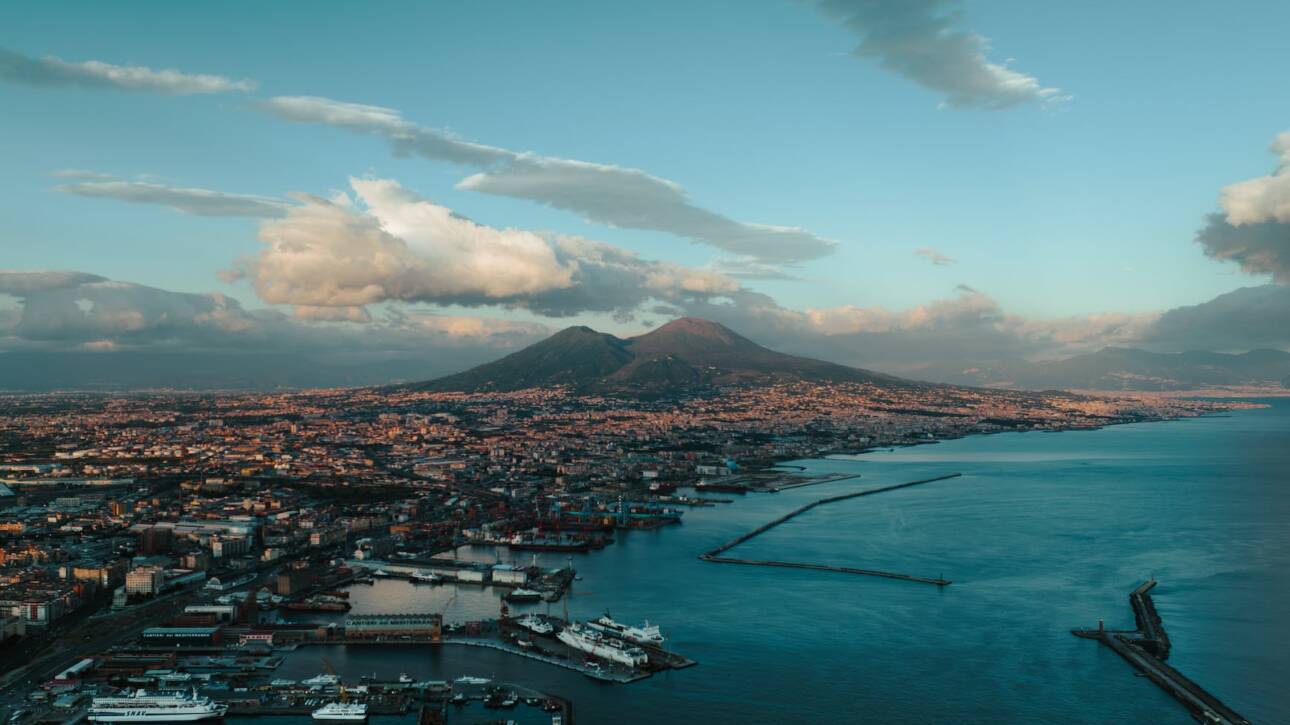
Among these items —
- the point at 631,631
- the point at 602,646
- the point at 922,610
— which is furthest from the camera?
the point at 922,610

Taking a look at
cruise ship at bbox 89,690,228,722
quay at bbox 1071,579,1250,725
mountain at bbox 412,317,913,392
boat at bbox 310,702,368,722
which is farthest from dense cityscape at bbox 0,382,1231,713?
mountain at bbox 412,317,913,392

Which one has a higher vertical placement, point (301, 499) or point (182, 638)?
point (301, 499)

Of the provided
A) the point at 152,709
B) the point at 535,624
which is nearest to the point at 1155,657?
the point at 535,624

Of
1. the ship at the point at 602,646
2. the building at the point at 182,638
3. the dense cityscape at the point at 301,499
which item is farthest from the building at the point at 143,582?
the ship at the point at 602,646

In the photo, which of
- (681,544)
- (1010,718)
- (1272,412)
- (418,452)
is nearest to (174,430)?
(418,452)

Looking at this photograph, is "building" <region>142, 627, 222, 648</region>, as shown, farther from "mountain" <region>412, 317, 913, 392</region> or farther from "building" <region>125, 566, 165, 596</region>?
"mountain" <region>412, 317, 913, 392</region>

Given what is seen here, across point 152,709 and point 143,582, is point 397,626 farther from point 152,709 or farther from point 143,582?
point 143,582

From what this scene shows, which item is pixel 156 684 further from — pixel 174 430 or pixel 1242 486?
pixel 174 430

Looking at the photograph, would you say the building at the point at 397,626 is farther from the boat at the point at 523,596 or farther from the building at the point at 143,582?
the building at the point at 143,582
